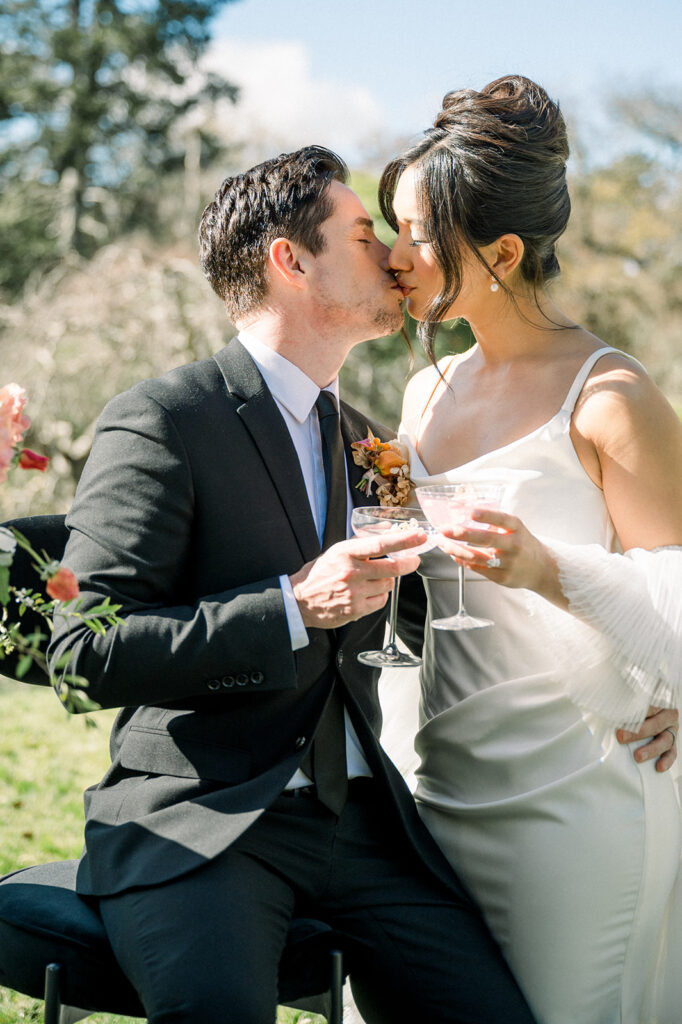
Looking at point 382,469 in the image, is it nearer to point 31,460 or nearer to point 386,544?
point 386,544

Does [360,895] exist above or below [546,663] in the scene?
below

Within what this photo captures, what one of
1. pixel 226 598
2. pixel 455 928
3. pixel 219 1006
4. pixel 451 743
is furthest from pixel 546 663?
A: pixel 219 1006

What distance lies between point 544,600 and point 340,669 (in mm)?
646

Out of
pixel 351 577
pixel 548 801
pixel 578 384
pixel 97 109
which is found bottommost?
pixel 97 109

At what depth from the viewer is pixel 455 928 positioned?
2.86 meters

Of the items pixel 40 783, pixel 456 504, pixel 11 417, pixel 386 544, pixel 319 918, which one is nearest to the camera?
pixel 11 417

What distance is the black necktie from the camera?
2.82m

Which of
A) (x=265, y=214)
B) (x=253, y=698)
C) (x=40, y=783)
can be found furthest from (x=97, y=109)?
(x=253, y=698)

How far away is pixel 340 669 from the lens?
9.52 ft

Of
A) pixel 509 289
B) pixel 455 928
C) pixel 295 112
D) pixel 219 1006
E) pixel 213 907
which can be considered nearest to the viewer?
pixel 219 1006

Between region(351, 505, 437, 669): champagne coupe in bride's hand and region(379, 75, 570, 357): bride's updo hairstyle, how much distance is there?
3.06 ft

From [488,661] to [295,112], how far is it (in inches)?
670

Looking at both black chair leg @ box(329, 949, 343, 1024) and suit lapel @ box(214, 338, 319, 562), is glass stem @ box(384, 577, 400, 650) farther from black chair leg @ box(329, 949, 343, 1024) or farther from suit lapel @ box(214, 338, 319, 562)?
black chair leg @ box(329, 949, 343, 1024)

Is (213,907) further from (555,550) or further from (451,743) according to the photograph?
(555,550)
